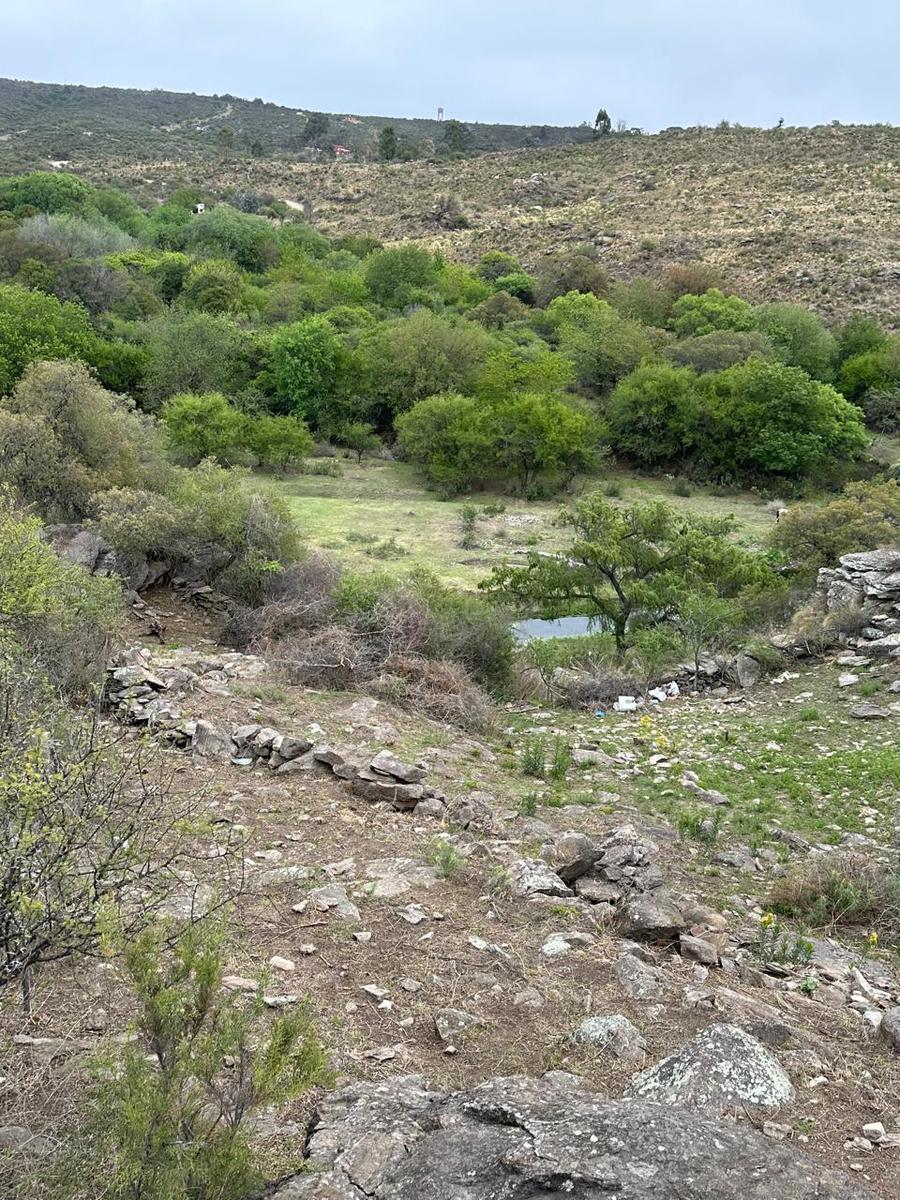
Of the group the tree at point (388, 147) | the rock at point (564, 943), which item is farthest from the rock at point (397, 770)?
the tree at point (388, 147)

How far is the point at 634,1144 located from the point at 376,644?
8712 millimetres

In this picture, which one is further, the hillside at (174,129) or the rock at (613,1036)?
the hillside at (174,129)

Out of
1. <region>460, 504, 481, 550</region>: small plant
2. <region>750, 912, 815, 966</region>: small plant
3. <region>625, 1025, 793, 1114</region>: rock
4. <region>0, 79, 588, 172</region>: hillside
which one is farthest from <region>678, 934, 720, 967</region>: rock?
<region>0, 79, 588, 172</region>: hillside

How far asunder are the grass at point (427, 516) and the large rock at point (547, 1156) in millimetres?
16166

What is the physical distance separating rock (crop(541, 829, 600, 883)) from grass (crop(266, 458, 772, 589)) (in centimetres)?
1266

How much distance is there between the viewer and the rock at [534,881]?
19.7 feet

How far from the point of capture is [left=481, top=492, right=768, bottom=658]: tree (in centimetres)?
1522

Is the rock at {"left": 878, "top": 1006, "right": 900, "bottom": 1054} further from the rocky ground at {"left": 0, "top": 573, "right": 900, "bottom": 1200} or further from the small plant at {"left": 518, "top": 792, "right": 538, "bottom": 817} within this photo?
the small plant at {"left": 518, "top": 792, "right": 538, "bottom": 817}

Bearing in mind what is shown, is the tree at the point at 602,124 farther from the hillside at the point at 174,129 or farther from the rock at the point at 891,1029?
the rock at the point at 891,1029

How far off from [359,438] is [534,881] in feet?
95.3

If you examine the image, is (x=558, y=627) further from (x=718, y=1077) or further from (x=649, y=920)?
(x=718, y=1077)

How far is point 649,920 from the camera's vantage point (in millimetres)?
5543

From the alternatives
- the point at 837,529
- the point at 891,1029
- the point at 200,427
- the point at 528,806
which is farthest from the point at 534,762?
the point at 200,427

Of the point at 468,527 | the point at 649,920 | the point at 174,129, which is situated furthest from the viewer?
the point at 174,129
